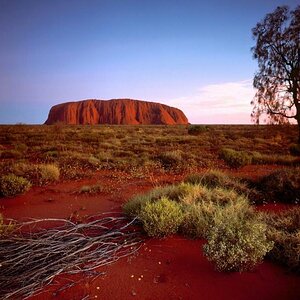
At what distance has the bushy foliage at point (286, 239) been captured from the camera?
4016 mm

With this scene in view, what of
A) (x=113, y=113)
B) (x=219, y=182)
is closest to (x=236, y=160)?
(x=219, y=182)

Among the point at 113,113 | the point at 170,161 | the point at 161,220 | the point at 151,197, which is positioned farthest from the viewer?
the point at 113,113

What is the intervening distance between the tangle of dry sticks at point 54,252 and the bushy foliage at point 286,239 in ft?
6.66

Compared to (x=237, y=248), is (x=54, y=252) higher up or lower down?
lower down

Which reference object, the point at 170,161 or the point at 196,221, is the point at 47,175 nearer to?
the point at 170,161

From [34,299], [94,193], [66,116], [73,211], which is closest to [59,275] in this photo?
[34,299]

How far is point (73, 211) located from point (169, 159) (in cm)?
726

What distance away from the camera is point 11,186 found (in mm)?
8086

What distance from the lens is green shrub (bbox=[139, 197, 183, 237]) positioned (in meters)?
4.79

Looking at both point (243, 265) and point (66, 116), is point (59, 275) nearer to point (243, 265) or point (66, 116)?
point (243, 265)

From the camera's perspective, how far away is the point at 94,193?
840 cm

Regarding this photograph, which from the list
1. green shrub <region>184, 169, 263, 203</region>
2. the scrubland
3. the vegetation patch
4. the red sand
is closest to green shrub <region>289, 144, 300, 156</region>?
the scrubland

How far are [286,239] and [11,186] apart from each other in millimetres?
6796

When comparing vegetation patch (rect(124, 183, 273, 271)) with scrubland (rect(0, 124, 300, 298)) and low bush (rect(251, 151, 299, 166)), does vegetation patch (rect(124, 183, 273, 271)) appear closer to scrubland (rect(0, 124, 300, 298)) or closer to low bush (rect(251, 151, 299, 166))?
scrubland (rect(0, 124, 300, 298))
